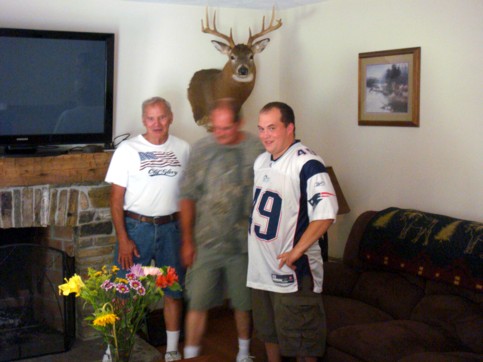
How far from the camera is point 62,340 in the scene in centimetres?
414

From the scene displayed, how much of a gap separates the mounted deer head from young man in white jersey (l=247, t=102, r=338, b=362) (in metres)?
1.50

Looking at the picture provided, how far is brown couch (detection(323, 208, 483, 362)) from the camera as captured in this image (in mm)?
3129

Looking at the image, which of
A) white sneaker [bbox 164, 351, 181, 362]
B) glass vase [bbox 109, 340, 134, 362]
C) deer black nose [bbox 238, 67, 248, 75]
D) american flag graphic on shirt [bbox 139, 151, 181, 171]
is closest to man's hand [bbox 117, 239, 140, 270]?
american flag graphic on shirt [bbox 139, 151, 181, 171]

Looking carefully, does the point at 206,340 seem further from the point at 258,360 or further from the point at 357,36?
the point at 357,36

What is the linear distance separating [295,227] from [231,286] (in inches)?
22.1

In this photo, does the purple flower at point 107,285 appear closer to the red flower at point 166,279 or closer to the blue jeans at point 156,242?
the red flower at point 166,279

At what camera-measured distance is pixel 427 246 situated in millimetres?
3457

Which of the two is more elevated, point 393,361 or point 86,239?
point 86,239

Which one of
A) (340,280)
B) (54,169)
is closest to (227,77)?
(54,169)

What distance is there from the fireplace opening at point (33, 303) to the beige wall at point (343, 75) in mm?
936

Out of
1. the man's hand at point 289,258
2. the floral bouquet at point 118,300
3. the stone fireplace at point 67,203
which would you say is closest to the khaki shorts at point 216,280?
the man's hand at point 289,258

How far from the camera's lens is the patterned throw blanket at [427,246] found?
325 cm

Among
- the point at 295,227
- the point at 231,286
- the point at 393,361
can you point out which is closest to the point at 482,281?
the point at 393,361

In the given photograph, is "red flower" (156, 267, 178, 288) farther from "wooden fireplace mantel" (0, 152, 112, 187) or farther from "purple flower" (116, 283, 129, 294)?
"wooden fireplace mantel" (0, 152, 112, 187)
